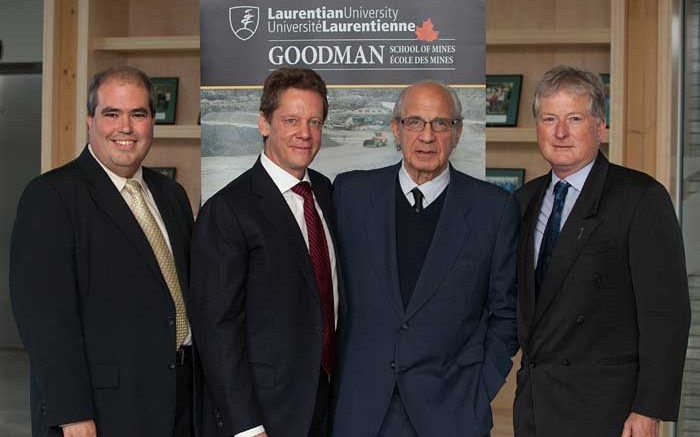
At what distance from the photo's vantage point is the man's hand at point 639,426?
2.69 m

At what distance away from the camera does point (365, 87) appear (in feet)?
12.5

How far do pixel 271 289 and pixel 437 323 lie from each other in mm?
497

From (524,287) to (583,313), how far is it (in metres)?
0.20

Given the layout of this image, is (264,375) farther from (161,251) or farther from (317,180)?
(317,180)

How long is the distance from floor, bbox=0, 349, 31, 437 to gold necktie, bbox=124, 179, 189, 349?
10.6 ft

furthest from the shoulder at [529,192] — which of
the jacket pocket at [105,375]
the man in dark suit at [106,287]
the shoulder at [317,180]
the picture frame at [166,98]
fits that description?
the picture frame at [166,98]

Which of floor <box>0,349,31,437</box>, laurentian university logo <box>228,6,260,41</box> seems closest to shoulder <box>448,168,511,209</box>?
laurentian university logo <box>228,6,260,41</box>

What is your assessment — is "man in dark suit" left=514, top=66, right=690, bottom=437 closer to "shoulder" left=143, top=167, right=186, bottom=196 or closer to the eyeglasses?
the eyeglasses

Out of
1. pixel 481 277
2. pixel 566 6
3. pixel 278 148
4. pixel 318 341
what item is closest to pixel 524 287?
pixel 481 277

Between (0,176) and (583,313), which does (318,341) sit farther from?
(0,176)

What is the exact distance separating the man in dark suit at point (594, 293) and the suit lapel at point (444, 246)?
19cm

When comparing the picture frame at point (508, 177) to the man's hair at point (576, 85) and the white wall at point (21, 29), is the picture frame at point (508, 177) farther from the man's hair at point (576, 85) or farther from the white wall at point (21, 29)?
the man's hair at point (576, 85)

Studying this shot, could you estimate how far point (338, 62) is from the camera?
382 cm

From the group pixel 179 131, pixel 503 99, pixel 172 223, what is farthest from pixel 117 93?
pixel 503 99
